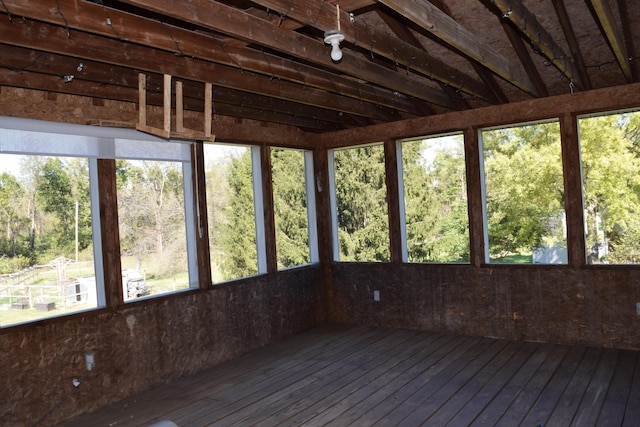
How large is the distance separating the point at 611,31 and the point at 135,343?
4.76 m

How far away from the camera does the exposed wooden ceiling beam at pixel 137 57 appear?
304 centimetres

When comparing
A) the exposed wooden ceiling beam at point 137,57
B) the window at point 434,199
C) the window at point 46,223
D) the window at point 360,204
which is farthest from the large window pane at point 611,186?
the window at point 46,223

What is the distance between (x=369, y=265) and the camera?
6.74 m

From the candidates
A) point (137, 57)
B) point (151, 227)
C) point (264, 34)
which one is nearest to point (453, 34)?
point (264, 34)

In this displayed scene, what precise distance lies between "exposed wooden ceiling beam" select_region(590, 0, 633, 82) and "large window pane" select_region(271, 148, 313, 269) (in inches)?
154

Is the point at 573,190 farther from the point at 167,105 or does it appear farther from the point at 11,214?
the point at 11,214

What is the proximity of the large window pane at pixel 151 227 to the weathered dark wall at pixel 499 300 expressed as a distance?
2622mm

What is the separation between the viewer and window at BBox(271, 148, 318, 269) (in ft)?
21.3

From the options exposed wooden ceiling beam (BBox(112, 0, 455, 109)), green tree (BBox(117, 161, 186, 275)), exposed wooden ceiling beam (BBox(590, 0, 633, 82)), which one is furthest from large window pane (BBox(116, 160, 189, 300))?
exposed wooden ceiling beam (BBox(590, 0, 633, 82))

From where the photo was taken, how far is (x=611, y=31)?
350 cm

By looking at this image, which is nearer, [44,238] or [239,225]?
[44,238]

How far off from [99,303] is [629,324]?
528 centimetres

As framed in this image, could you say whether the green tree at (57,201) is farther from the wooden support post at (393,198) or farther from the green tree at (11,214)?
the wooden support post at (393,198)

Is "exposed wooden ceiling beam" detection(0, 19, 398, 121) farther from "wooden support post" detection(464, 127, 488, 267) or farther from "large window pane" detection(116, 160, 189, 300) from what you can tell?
"wooden support post" detection(464, 127, 488, 267)
